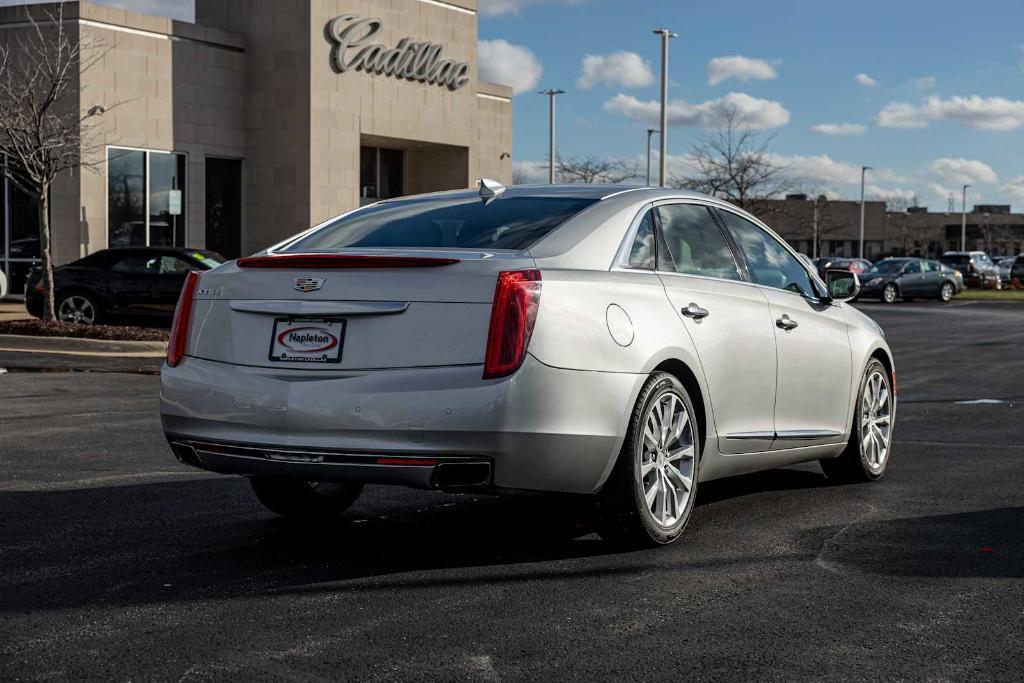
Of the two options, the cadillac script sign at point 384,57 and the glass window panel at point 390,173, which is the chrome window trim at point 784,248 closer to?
the cadillac script sign at point 384,57

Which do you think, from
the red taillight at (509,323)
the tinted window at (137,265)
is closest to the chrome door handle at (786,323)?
the red taillight at (509,323)

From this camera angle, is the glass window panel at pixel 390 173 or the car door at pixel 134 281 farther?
the glass window panel at pixel 390 173

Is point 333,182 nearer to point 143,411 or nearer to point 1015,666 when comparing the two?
point 143,411

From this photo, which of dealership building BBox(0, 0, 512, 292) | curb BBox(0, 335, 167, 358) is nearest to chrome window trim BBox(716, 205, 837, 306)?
curb BBox(0, 335, 167, 358)

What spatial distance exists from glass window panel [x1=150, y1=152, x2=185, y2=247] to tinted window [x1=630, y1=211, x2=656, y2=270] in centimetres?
2658

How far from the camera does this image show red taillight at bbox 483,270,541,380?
5.23 meters

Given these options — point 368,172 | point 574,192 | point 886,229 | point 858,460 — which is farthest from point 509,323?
point 886,229

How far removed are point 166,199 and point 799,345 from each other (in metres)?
26.9

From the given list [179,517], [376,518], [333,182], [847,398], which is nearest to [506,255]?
[376,518]

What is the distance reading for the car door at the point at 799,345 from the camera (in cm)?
706

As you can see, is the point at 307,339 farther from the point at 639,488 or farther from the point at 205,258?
the point at 205,258

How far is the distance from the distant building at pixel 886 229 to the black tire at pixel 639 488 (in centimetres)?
9318

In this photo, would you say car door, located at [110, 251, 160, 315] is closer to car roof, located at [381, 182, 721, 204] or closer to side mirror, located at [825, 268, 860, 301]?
side mirror, located at [825, 268, 860, 301]

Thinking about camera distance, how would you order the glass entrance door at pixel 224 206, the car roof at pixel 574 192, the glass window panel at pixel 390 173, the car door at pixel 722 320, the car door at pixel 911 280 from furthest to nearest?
the car door at pixel 911 280, the glass window panel at pixel 390 173, the glass entrance door at pixel 224 206, the car roof at pixel 574 192, the car door at pixel 722 320
